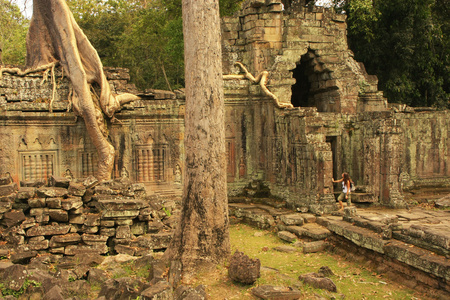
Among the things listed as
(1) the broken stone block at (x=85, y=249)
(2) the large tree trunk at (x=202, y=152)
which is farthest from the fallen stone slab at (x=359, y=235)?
(1) the broken stone block at (x=85, y=249)

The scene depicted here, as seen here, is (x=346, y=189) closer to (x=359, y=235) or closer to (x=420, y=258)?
(x=359, y=235)

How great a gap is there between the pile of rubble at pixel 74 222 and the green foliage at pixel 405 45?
11.3m

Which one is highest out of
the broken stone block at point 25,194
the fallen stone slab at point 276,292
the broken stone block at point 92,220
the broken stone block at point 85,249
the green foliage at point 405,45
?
the green foliage at point 405,45

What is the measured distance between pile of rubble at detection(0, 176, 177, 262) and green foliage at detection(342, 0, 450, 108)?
11253 millimetres

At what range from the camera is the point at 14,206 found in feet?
24.6

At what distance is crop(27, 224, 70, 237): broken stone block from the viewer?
7180 mm

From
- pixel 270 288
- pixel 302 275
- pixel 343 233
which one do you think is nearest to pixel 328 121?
pixel 343 233

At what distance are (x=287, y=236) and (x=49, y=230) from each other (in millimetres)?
4478

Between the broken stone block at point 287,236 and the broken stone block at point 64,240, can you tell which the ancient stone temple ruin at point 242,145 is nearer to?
the broken stone block at point 64,240

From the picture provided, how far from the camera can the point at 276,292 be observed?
5.45m

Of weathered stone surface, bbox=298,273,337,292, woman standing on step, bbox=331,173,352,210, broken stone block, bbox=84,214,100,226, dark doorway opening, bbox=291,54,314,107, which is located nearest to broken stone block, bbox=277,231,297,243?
woman standing on step, bbox=331,173,352,210

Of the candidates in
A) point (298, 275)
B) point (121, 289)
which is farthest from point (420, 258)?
point (121, 289)

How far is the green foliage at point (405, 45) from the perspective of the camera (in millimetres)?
15320

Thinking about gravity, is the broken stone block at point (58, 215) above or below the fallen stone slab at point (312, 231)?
above
